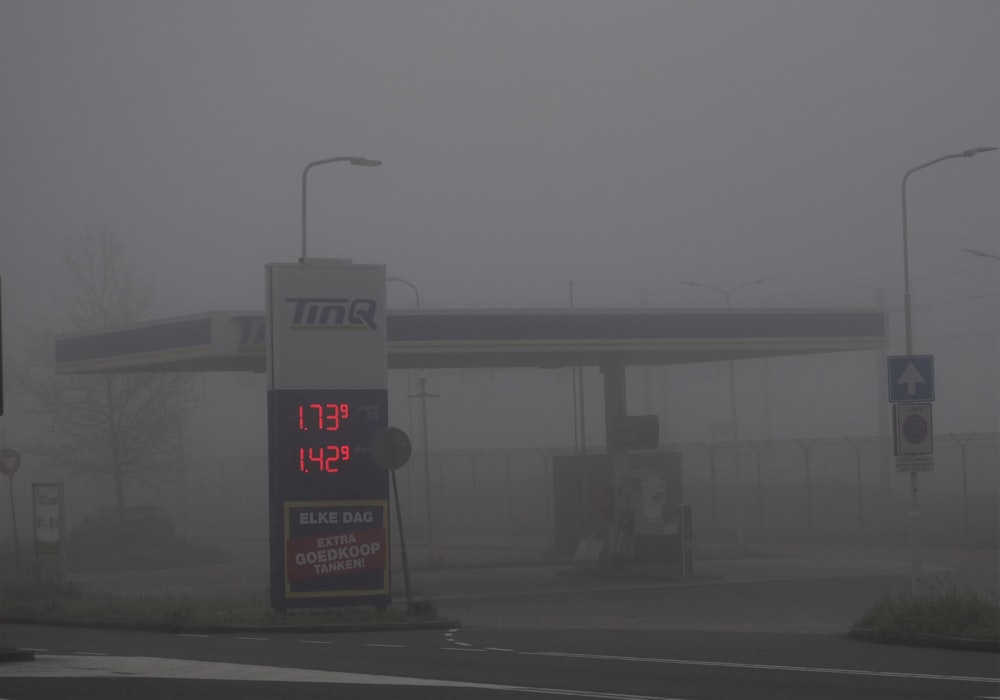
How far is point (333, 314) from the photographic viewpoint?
22250mm

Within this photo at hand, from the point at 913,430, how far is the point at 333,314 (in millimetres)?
8796

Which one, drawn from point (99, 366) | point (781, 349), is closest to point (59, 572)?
point (99, 366)

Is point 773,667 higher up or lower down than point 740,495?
lower down

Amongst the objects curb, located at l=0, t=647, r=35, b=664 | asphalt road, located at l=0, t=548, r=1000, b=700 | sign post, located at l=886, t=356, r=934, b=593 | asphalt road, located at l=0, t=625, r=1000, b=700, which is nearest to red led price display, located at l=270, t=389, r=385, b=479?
asphalt road, located at l=0, t=548, r=1000, b=700

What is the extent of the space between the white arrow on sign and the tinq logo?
805 cm

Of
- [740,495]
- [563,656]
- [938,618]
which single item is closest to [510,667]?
[563,656]

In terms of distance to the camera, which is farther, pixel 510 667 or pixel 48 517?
pixel 48 517

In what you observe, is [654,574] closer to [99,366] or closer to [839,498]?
[99,366]

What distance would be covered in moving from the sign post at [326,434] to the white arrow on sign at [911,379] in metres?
7.88

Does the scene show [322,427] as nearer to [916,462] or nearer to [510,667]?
[510,667]

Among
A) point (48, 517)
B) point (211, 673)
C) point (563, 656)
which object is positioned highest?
point (48, 517)

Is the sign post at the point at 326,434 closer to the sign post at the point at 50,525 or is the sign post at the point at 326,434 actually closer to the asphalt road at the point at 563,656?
the asphalt road at the point at 563,656

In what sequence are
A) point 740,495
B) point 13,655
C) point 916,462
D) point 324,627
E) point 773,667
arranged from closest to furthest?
1. point 773,667
2. point 13,655
3. point 916,462
4. point 324,627
5. point 740,495

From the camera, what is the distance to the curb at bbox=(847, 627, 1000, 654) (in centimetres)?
1597
